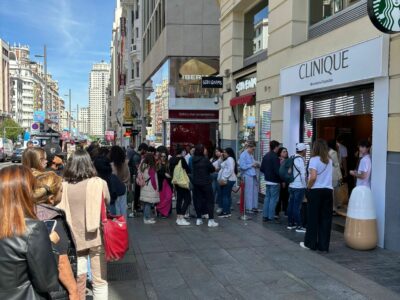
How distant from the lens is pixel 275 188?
9.89m

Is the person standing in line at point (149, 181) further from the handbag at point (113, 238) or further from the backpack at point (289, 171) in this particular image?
the handbag at point (113, 238)

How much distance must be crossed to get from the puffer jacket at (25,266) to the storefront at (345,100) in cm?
651

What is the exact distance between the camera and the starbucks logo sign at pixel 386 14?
6539 millimetres

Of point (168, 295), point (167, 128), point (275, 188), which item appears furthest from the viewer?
point (167, 128)

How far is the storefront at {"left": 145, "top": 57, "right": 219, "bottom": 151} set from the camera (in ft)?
85.1

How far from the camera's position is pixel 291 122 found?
1116cm

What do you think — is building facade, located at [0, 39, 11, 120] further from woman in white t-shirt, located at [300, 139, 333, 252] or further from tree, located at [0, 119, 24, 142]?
woman in white t-shirt, located at [300, 139, 333, 252]

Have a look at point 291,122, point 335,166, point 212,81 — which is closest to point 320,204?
point 335,166

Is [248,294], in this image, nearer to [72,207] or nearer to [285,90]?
[72,207]

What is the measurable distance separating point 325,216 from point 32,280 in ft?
19.0

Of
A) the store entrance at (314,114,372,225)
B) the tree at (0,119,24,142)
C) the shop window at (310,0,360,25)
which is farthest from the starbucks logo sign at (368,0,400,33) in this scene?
Result: the tree at (0,119,24,142)

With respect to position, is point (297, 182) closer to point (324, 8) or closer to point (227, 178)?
point (227, 178)

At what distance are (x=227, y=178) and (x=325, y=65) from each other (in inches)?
A: 134

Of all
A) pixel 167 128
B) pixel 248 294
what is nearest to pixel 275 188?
pixel 248 294
